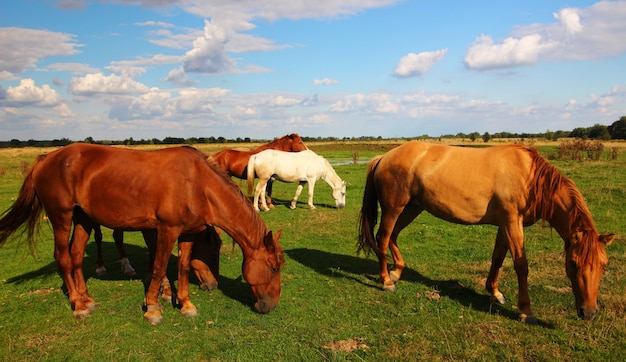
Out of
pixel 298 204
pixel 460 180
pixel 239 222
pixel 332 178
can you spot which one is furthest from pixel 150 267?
pixel 298 204

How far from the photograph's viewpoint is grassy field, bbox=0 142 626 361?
4.15 m

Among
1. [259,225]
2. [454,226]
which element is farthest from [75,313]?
[454,226]

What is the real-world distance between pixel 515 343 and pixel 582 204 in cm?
186

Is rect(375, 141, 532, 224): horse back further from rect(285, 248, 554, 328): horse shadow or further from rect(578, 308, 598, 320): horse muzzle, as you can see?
rect(578, 308, 598, 320): horse muzzle

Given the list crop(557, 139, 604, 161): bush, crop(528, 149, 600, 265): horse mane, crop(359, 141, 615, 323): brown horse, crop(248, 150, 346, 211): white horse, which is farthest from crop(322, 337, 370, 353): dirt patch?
crop(557, 139, 604, 161): bush

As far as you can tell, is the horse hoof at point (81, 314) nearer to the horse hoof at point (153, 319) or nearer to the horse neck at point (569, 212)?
the horse hoof at point (153, 319)

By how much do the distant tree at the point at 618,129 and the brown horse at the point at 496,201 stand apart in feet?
237

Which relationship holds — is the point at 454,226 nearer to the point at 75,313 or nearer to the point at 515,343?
the point at 515,343

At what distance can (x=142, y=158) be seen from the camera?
5.23 metres

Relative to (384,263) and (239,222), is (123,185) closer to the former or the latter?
(239,222)

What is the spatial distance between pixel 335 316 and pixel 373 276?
1.81 metres

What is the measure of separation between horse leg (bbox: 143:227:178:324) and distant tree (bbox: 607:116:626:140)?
7547cm

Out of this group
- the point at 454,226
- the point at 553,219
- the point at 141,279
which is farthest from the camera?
the point at 454,226

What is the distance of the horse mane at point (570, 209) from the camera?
4.35 metres
